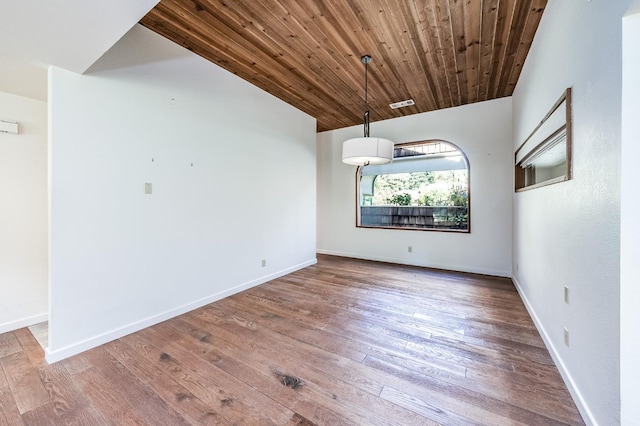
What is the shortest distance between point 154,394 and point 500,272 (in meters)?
4.77

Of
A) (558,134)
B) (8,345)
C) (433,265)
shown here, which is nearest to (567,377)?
(558,134)

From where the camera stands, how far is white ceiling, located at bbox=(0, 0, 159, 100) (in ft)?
4.45

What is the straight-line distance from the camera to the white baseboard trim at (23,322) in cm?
242

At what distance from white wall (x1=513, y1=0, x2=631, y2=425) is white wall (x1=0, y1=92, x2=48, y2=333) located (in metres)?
4.43

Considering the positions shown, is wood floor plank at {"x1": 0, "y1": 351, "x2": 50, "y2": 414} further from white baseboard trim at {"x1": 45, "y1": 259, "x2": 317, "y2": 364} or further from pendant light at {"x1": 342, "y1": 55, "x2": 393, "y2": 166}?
pendant light at {"x1": 342, "y1": 55, "x2": 393, "y2": 166}

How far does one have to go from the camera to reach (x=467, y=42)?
268 cm

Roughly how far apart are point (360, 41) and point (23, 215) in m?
3.86

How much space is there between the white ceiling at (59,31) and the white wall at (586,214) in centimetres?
236

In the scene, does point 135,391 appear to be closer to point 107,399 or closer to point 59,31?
point 107,399

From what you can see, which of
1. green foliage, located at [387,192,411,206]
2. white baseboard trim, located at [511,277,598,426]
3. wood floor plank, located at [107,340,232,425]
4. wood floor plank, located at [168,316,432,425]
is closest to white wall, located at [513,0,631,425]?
white baseboard trim, located at [511,277,598,426]

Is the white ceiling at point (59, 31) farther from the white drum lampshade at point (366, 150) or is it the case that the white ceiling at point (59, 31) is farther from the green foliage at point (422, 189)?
the green foliage at point (422, 189)

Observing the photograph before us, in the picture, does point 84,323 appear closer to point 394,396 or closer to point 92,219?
point 92,219

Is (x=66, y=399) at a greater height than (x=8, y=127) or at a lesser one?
lesser

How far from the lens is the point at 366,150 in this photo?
3.12 meters
